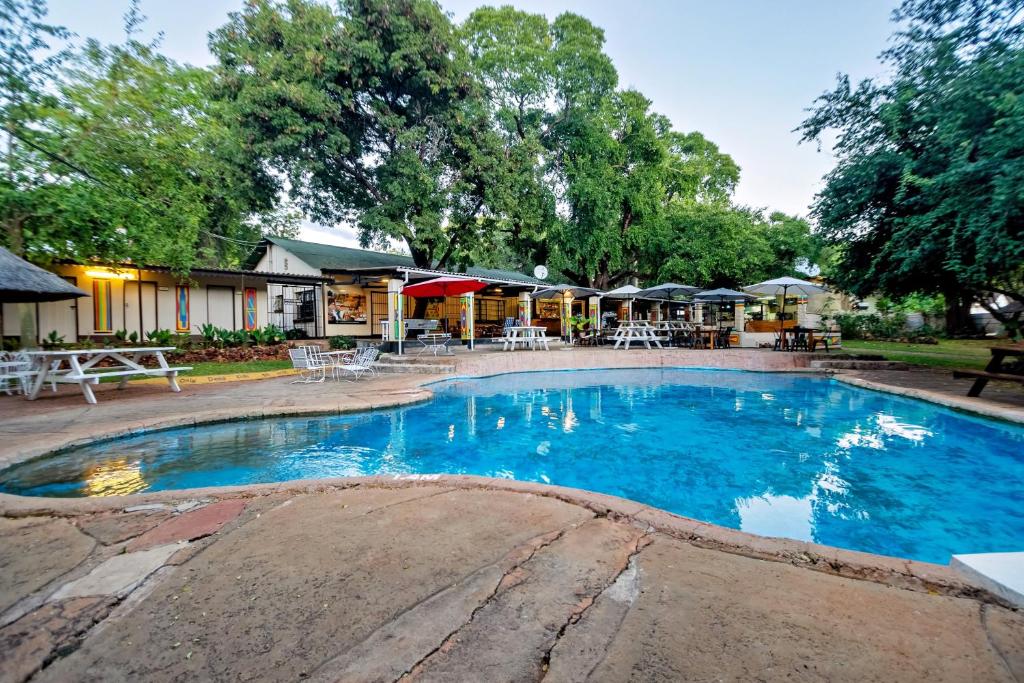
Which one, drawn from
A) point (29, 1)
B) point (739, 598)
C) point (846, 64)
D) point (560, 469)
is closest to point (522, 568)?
point (739, 598)

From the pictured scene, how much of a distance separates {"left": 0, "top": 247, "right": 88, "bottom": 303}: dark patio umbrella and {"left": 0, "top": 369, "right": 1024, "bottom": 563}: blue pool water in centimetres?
403

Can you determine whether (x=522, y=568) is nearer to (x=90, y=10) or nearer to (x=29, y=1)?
(x=29, y=1)

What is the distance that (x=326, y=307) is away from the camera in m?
17.5

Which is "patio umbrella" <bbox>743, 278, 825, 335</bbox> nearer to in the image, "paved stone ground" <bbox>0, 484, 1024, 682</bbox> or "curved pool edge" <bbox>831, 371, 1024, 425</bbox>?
"curved pool edge" <bbox>831, 371, 1024, 425</bbox>

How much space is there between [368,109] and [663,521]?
1749 centimetres

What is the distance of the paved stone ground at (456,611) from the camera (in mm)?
1453

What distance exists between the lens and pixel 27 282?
23.4 ft

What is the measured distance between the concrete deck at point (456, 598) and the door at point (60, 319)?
13.4 m

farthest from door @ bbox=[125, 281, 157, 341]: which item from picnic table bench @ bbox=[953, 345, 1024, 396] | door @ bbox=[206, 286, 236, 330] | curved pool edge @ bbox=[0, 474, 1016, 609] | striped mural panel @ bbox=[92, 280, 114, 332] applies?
picnic table bench @ bbox=[953, 345, 1024, 396]

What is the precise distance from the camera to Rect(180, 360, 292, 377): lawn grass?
10.9 m

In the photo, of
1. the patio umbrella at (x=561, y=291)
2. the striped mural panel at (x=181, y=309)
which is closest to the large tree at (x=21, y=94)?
the striped mural panel at (x=181, y=309)

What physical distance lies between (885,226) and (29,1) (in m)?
19.5

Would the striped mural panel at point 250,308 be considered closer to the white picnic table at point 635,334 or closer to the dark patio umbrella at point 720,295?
the white picnic table at point 635,334

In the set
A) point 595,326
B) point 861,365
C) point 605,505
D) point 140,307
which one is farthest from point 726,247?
point 140,307
